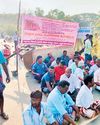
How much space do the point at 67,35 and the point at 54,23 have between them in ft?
2.87

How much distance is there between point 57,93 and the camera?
5648mm

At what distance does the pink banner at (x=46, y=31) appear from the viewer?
11102 mm

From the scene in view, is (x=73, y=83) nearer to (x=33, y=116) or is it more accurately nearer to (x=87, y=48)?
(x=33, y=116)

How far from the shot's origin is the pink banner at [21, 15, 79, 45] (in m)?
11.1

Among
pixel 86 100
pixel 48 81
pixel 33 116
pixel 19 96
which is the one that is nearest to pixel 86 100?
pixel 86 100

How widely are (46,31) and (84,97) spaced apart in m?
5.31

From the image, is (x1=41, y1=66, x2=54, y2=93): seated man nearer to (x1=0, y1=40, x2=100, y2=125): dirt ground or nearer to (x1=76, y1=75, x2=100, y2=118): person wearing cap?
(x1=0, y1=40, x2=100, y2=125): dirt ground

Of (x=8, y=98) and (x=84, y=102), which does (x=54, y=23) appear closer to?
(x=8, y=98)

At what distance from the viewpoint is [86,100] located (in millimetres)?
7043

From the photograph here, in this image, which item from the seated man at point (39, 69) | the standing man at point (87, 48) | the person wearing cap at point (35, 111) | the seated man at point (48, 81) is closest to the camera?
the person wearing cap at point (35, 111)

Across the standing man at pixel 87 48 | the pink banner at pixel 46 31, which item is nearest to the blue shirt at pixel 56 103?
the pink banner at pixel 46 31

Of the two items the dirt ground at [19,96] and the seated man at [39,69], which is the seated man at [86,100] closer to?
A: the dirt ground at [19,96]

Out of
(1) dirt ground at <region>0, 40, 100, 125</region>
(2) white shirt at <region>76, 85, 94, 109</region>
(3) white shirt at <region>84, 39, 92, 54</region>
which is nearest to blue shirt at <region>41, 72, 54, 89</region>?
(1) dirt ground at <region>0, 40, 100, 125</region>

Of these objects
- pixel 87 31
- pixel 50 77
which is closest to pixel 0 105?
pixel 50 77
